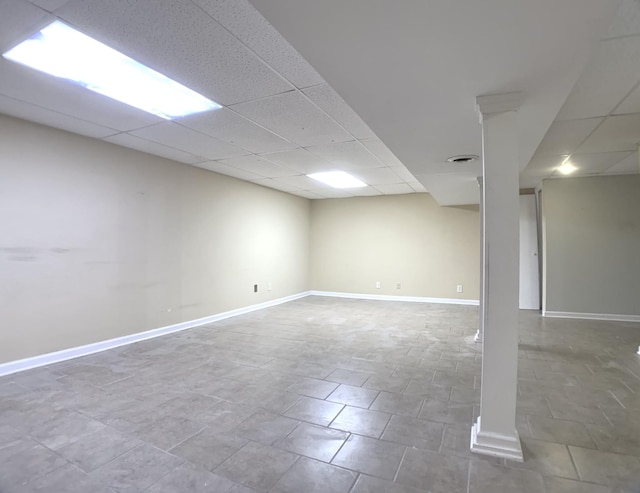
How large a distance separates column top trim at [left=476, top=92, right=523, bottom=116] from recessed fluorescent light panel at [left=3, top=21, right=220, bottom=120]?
2.05 metres

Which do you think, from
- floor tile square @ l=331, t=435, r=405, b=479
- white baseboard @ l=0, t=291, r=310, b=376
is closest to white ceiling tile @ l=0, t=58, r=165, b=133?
white baseboard @ l=0, t=291, r=310, b=376

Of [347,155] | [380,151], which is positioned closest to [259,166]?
[347,155]

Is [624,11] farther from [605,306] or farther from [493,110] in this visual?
[605,306]

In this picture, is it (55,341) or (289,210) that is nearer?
(55,341)

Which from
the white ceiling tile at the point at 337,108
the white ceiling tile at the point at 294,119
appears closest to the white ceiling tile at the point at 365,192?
the white ceiling tile at the point at 294,119

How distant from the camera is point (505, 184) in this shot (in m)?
1.95

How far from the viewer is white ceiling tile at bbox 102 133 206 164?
12.3ft

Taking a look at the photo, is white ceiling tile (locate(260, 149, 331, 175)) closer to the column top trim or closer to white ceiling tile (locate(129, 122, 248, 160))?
white ceiling tile (locate(129, 122, 248, 160))

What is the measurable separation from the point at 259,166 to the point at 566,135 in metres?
3.74

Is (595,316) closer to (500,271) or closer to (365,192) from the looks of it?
(365,192)

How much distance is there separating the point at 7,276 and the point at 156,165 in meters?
2.04

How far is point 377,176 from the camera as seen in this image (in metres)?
5.54

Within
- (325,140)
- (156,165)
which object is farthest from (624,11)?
(156,165)

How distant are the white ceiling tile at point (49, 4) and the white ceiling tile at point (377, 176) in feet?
12.9
